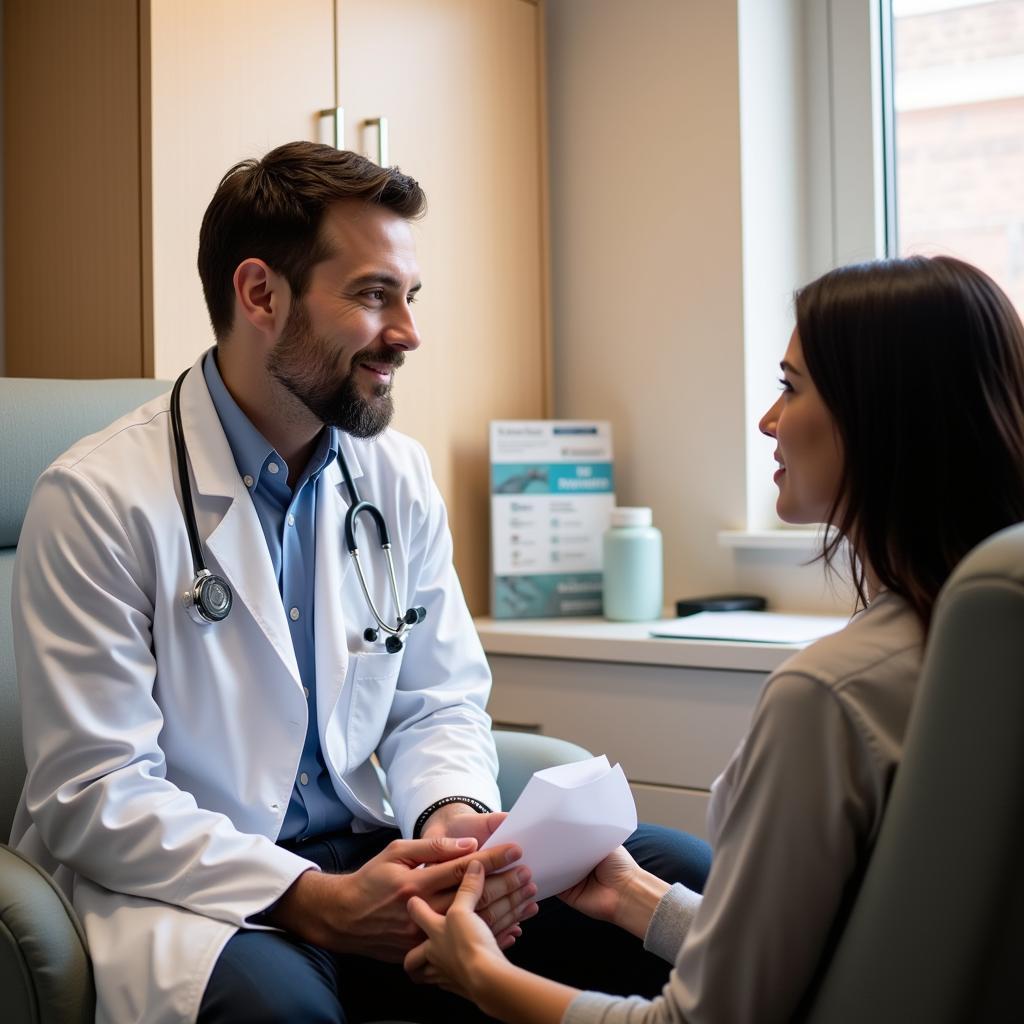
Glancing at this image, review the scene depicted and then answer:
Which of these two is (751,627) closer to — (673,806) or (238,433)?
(673,806)

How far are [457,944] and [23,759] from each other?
0.72m

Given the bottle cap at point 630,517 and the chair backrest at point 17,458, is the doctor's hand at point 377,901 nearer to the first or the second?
the chair backrest at point 17,458

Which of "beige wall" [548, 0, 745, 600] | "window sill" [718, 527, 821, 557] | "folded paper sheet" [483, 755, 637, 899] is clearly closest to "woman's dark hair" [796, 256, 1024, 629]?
"folded paper sheet" [483, 755, 637, 899]

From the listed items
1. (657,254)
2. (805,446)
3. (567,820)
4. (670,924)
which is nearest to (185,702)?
(567,820)

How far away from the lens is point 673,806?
191 cm

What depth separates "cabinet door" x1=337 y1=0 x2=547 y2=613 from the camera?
210 centimetres

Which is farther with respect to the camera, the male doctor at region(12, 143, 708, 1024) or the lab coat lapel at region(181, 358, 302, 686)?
the lab coat lapel at region(181, 358, 302, 686)

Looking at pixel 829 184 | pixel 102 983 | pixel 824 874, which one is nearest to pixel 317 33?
pixel 829 184

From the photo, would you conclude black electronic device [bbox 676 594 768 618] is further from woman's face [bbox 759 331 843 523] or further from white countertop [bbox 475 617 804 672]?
woman's face [bbox 759 331 843 523]

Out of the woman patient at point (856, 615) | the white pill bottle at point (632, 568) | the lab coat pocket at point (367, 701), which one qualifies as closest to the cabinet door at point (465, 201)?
the white pill bottle at point (632, 568)

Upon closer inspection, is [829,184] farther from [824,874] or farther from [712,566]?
[824,874]

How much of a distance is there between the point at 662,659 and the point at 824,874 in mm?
1188

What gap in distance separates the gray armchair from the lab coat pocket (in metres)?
0.20

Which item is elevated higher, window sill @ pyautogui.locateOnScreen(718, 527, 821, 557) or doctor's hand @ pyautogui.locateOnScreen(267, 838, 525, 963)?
window sill @ pyautogui.locateOnScreen(718, 527, 821, 557)
